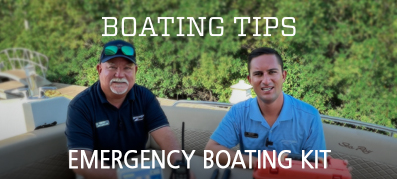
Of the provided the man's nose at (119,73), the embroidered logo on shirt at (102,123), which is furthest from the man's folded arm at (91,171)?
the man's nose at (119,73)

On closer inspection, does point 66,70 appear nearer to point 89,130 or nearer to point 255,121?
point 89,130

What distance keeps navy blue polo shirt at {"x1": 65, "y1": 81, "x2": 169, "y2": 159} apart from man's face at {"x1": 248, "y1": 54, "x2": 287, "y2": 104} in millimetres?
532

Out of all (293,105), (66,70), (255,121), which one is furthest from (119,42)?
(66,70)

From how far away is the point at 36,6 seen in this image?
388cm

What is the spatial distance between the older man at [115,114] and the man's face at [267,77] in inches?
18.5

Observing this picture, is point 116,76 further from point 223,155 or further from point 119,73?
point 223,155

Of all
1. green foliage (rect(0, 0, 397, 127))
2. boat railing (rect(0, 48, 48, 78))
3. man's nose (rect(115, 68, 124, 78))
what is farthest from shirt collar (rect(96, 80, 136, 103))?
boat railing (rect(0, 48, 48, 78))

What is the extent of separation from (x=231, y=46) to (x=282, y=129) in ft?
6.24

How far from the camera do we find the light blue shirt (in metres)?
1.44

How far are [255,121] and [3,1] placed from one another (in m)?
3.79

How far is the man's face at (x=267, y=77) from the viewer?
56.4 inches

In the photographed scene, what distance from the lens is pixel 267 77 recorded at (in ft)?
4.71

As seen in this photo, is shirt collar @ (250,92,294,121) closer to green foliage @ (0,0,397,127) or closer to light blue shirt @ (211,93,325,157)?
light blue shirt @ (211,93,325,157)

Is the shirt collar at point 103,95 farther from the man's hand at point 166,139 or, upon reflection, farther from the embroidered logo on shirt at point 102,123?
the man's hand at point 166,139
